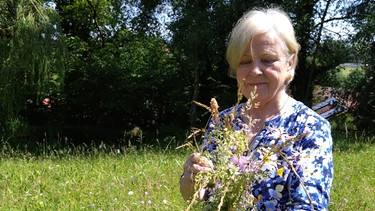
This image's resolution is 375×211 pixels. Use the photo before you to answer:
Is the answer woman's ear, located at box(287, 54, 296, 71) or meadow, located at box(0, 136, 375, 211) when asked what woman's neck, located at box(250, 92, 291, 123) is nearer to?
woman's ear, located at box(287, 54, 296, 71)

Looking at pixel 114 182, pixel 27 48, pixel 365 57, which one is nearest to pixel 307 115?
pixel 114 182

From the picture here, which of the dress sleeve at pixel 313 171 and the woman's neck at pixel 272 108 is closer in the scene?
the dress sleeve at pixel 313 171

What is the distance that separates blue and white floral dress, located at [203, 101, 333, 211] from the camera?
1410mm

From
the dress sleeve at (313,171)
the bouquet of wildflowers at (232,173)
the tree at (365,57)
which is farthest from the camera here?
the tree at (365,57)

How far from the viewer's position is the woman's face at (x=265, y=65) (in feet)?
5.14

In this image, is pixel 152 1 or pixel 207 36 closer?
pixel 207 36

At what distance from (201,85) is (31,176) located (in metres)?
6.63

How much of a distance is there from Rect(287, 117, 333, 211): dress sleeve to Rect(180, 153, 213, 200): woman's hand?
0.30 m

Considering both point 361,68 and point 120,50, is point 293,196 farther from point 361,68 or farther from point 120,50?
point 120,50

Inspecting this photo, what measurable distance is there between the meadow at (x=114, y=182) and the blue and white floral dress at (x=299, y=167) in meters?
2.29

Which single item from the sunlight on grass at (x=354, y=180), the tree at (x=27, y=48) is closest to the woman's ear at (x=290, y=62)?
the sunlight on grass at (x=354, y=180)

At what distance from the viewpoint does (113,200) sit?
4039 mm

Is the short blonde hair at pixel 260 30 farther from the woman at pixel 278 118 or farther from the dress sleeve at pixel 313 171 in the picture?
the dress sleeve at pixel 313 171

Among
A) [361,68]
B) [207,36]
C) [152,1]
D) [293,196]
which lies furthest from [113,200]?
[361,68]
